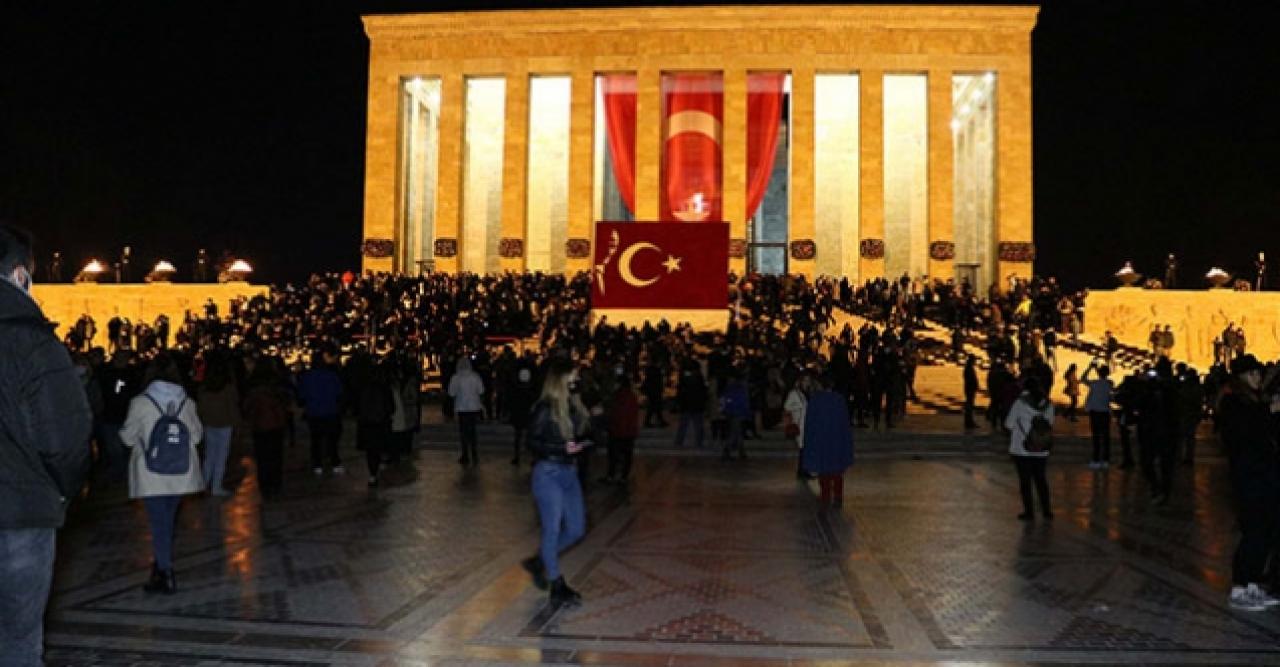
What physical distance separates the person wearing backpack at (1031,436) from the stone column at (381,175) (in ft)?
117

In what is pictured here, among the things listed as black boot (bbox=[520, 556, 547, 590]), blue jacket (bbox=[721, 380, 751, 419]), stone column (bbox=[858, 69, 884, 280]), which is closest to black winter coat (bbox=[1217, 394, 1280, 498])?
black boot (bbox=[520, 556, 547, 590])

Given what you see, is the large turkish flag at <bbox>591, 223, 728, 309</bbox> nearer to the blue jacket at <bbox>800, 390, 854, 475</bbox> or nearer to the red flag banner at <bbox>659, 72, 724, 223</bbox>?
the red flag banner at <bbox>659, 72, 724, 223</bbox>

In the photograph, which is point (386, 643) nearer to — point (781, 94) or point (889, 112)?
point (781, 94)

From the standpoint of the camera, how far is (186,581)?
24.8 feet

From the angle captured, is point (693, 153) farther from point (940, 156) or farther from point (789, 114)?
point (940, 156)

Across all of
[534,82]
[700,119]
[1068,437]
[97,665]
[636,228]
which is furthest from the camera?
[534,82]

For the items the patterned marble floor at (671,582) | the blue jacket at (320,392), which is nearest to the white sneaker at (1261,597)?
the patterned marble floor at (671,582)

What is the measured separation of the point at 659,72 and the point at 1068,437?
2815 centimetres

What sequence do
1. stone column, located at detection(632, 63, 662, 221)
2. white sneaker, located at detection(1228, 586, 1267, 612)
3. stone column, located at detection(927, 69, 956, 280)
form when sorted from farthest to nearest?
stone column, located at detection(632, 63, 662, 221), stone column, located at detection(927, 69, 956, 280), white sneaker, located at detection(1228, 586, 1267, 612)

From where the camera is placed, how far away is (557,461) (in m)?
6.93

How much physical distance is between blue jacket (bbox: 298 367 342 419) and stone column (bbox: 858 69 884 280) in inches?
1211

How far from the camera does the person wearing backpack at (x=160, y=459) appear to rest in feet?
23.5

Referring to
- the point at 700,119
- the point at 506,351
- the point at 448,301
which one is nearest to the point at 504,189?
the point at 700,119

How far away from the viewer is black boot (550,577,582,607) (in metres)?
7.00
